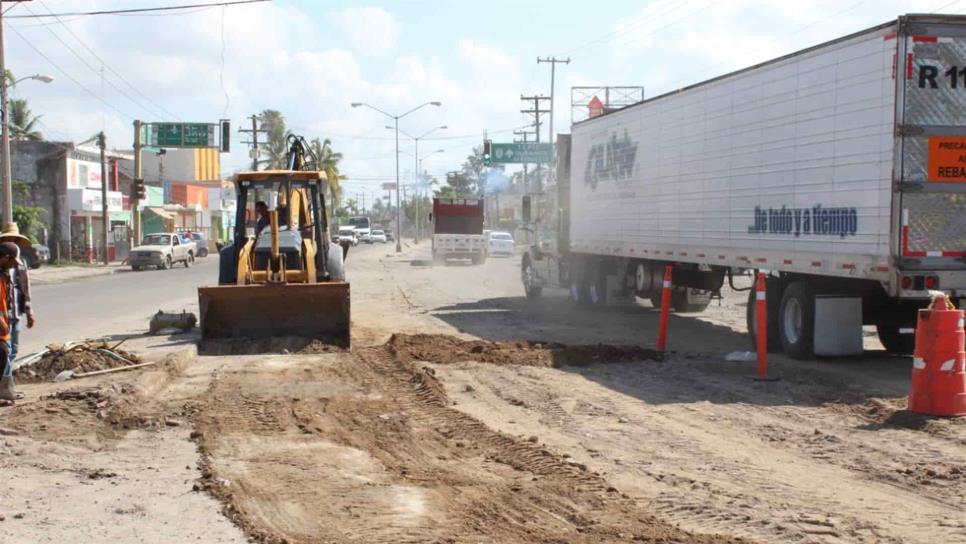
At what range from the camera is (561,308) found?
2477 cm

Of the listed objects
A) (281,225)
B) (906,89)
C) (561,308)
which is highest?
(906,89)

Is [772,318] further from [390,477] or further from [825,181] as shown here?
[390,477]

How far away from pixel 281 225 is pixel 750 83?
759 centimetres

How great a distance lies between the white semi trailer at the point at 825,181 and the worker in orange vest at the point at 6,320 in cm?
950

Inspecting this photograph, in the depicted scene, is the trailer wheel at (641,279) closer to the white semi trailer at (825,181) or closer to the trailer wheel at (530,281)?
the white semi trailer at (825,181)

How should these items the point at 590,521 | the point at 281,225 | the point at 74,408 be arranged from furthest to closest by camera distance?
1. the point at 281,225
2. the point at 74,408
3. the point at 590,521

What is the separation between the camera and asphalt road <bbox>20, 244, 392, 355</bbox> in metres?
18.6

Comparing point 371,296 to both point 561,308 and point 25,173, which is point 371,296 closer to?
point 561,308

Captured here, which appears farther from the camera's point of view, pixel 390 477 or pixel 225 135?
pixel 225 135

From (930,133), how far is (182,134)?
48326 millimetres

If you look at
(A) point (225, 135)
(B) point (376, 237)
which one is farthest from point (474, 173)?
(A) point (225, 135)

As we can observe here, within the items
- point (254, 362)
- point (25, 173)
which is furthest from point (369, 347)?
point (25, 173)

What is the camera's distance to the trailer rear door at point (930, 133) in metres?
12.4

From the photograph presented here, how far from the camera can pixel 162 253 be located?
157ft
